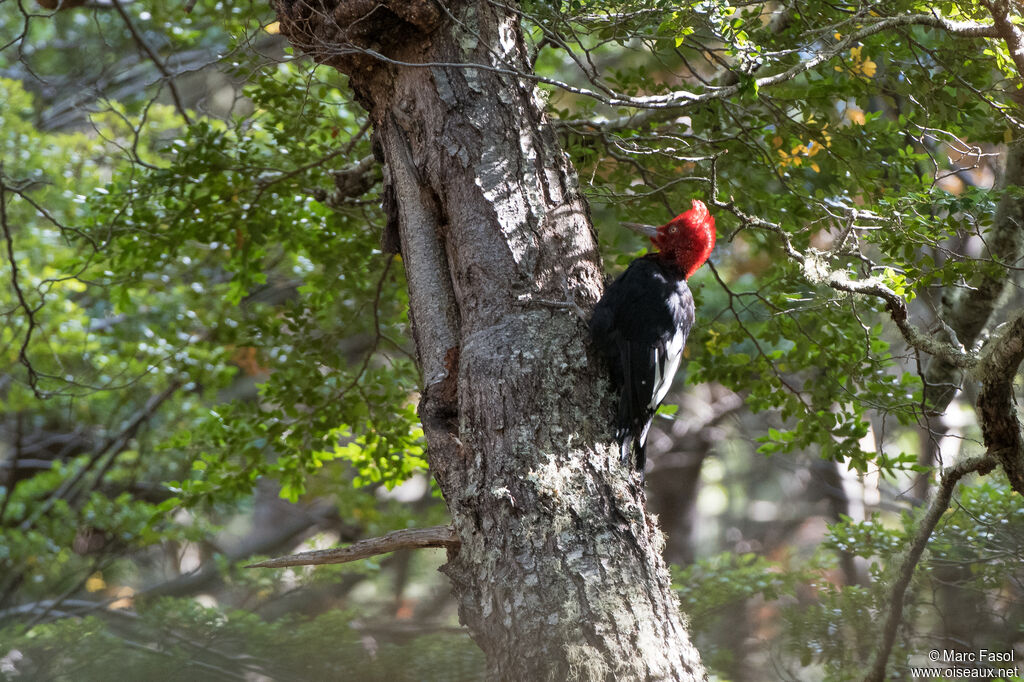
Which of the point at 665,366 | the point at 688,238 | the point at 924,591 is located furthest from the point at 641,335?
the point at 924,591

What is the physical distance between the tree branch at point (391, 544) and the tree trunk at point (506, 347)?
64mm

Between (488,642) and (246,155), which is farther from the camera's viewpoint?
(246,155)

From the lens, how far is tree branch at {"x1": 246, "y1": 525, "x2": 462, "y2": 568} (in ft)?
6.93

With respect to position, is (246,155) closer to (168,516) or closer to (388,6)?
(388,6)

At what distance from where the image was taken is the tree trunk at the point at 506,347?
5.95 feet

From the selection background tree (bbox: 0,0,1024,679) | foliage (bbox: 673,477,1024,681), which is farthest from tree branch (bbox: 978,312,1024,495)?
foliage (bbox: 673,477,1024,681)

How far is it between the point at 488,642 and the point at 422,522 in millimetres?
4516

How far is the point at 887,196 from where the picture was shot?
118 inches

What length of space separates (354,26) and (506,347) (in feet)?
4.22

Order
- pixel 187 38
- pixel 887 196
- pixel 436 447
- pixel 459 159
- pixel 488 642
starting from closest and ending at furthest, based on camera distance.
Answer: pixel 488 642
pixel 436 447
pixel 459 159
pixel 887 196
pixel 187 38

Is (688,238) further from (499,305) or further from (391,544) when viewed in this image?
(391,544)

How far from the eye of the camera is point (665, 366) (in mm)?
2758

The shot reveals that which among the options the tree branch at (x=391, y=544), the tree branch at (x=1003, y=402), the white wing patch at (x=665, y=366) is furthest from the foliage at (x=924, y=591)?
the tree branch at (x=391, y=544)

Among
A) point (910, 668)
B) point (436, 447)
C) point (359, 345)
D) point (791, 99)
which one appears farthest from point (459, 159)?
point (359, 345)
